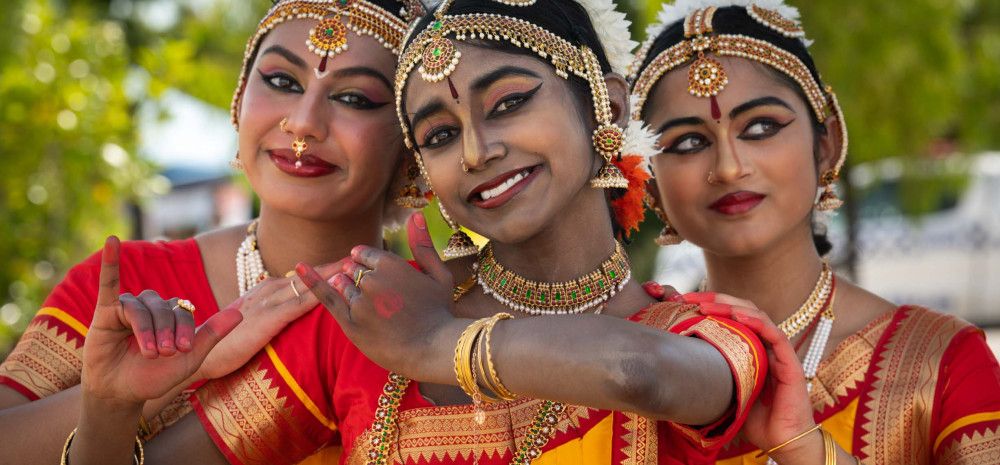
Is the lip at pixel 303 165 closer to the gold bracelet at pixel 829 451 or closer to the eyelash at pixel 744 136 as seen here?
the eyelash at pixel 744 136

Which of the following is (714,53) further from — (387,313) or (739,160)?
(387,313)

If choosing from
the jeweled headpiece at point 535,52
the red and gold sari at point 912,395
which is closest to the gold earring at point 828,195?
the red and gold sari at point 912,395

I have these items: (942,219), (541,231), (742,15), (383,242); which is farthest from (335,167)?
(942,219)

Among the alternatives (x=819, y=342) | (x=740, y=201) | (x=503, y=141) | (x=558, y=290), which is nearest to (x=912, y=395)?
(x=819, y=342)

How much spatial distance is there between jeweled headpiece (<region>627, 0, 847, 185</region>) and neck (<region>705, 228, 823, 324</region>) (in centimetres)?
28

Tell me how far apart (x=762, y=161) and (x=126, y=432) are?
6.43ft

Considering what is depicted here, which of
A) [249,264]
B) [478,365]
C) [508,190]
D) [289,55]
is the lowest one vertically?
[249,264]

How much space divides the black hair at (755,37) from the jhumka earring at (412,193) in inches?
31.7

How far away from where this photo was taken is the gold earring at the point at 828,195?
383cm

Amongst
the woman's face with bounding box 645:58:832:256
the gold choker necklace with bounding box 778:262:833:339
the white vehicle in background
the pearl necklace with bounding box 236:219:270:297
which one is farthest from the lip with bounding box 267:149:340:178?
the white vehicle in background

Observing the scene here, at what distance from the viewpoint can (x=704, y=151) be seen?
3.62 meters

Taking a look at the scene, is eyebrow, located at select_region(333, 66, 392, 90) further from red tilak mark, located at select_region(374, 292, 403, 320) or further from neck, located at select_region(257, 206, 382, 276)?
red tilak mark, located at select_region(374, 292, 403, 320)

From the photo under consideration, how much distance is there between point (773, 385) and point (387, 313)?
34.9 inches

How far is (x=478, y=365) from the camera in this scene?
236cm
